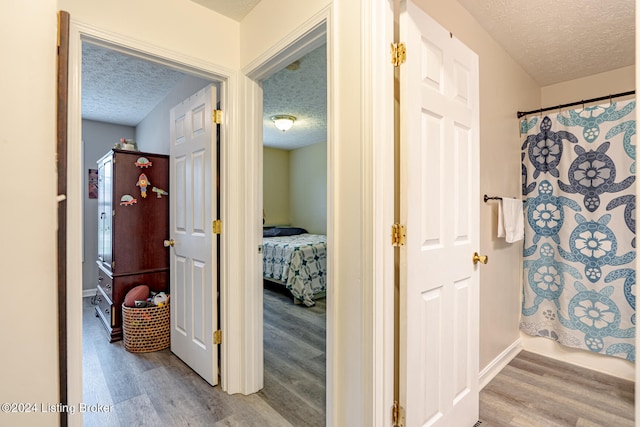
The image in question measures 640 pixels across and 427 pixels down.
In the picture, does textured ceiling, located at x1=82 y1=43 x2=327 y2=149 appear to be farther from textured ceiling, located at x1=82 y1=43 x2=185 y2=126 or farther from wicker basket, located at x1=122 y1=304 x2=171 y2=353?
wicker basket, located at x1=122 y1=304 x2=171 y2=353

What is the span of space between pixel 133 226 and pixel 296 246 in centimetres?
193

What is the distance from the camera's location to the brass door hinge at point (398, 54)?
4.22 feet

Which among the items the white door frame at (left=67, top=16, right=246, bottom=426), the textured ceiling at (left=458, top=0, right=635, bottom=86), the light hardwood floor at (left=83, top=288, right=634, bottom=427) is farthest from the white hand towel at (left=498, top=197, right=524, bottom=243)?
the white door frame at (left=67, top=16, right=246, bottom=426)

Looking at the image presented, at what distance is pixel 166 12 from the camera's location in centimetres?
177

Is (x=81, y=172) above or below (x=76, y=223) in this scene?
above

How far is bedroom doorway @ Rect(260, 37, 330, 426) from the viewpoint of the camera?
217 centimetres

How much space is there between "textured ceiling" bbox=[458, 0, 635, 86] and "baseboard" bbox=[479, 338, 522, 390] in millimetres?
2410

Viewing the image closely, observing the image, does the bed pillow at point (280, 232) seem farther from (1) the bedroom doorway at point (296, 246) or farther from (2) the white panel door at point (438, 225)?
(2) the white panel door at point (438, 225)

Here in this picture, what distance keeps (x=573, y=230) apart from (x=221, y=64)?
2933 millimetres

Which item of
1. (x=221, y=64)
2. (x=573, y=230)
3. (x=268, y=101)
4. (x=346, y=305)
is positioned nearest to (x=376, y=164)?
(x=346, y=305)

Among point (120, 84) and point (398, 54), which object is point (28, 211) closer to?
point (398, 54)

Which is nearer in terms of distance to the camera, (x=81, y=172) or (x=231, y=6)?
(x=81, y=172)

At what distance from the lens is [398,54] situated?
130cm

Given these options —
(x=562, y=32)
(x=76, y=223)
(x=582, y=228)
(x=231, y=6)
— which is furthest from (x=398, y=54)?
(x=582, y=228)
